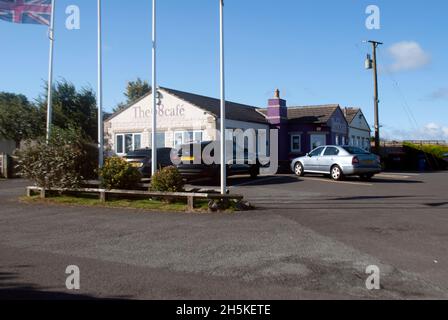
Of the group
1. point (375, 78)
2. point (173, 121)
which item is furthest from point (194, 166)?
point (375, 78)

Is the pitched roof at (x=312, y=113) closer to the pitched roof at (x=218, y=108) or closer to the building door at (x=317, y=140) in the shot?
the building door at (x=317, y=140)

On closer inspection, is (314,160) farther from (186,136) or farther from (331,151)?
(186,136)

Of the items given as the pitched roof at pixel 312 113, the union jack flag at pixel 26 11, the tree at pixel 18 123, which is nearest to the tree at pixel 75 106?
the tree at pixel 18 123

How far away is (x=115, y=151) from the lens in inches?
1148

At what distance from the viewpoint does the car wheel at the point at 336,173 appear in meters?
19.2

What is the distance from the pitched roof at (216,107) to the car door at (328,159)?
7159 mm

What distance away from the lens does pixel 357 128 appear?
3891 cm

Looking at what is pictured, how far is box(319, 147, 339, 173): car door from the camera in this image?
19672mm

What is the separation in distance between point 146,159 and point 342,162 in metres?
8.30

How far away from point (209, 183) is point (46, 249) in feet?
35.2

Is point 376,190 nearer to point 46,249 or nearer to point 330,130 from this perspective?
point 46,249

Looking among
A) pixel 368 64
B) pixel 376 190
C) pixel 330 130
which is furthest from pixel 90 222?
pixel 368 64

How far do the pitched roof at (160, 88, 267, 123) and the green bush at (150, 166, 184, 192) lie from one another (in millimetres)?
13005

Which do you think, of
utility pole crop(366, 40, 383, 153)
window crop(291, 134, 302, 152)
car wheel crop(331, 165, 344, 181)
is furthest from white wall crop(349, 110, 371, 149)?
car wheel crop(331, 165, 344, 181)
